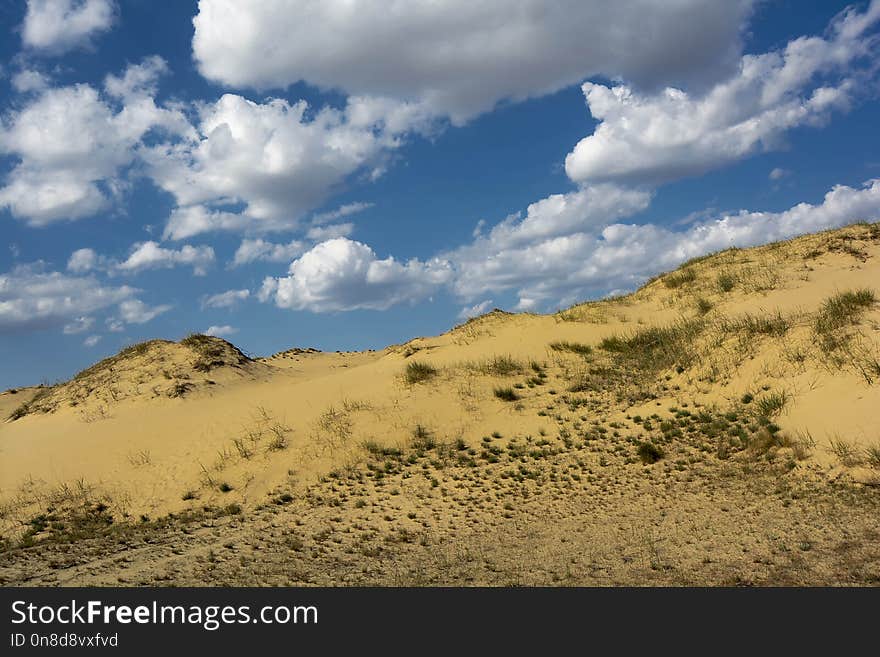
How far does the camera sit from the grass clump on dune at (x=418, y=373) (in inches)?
899

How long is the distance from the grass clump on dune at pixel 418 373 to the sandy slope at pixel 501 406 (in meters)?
0.28

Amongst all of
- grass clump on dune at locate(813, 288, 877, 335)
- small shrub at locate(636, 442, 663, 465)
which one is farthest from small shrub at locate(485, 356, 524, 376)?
grass clump on dune at locate(813, 288, 877, 335)

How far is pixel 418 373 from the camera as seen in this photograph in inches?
907

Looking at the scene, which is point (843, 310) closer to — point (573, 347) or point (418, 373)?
point (573, 347)

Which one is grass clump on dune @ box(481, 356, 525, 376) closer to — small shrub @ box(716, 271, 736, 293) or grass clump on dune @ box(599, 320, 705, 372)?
grass clump on dune @ box(599, 320, 705, 372)

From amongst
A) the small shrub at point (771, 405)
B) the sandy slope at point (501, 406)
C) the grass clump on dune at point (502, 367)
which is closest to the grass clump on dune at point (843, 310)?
the sandy slope at point (501, 406)

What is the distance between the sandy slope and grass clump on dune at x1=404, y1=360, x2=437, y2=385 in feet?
0.91

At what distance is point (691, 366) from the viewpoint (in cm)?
1939

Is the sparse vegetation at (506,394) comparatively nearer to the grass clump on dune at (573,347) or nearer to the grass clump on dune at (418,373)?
the grass clump on dune at (418,373)

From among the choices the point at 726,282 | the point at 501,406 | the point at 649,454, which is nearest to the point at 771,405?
the point at 649,454

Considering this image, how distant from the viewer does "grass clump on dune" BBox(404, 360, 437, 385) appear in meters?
22.8
